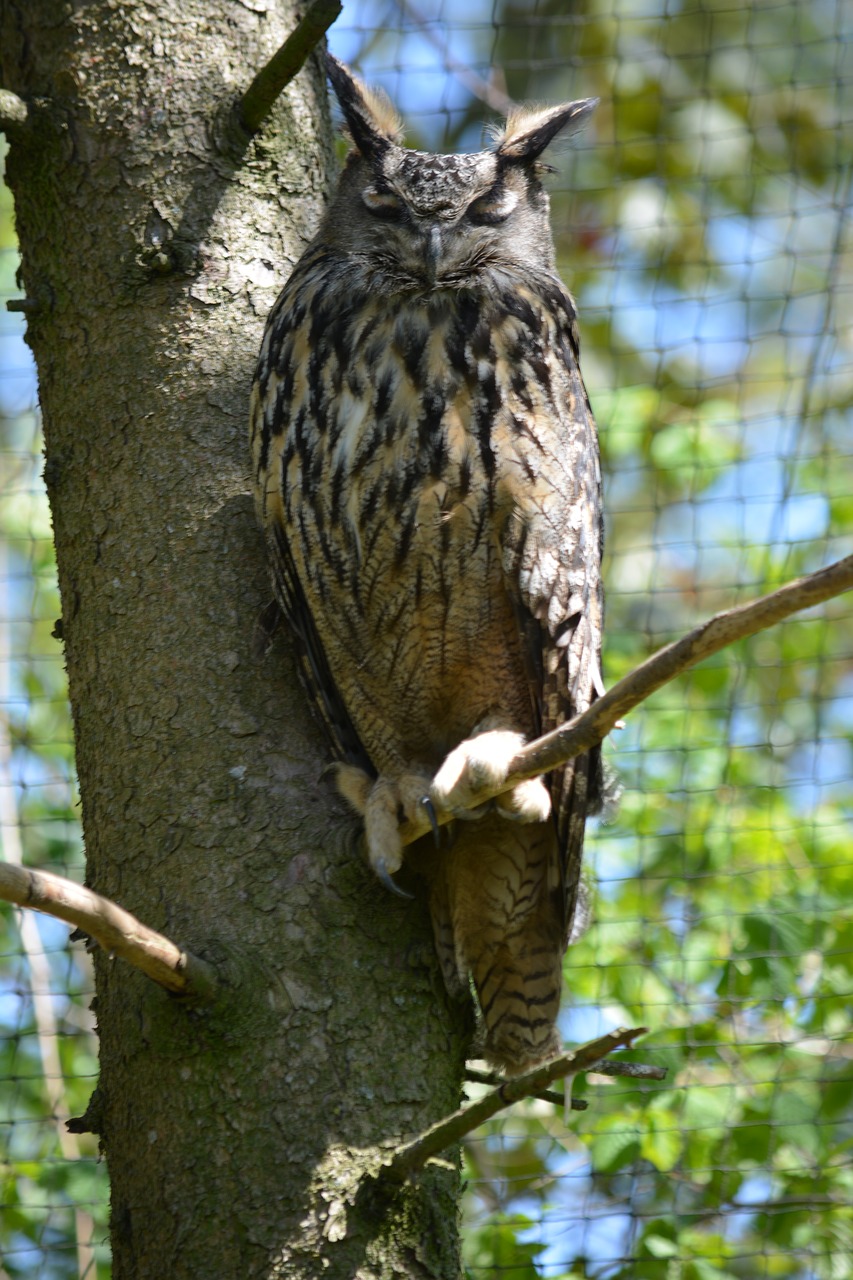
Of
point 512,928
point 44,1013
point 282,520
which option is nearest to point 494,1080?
point 512,928

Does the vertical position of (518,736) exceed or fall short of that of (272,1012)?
it exceeds it

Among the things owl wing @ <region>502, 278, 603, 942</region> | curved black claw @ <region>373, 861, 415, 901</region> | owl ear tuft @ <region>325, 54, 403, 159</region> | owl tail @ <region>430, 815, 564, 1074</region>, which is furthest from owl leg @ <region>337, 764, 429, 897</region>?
owl ear tuft @ <region>325, 54, 403, 159</region>

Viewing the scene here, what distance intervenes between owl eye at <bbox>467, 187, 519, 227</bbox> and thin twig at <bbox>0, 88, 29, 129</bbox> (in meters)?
0.78

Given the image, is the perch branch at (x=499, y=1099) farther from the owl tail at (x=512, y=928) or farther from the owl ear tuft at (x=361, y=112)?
the owl ear tuft at (x=361, y=112)

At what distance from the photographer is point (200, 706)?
6.61 ft

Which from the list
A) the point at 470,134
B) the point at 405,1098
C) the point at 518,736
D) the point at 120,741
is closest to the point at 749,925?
the point at 518,736

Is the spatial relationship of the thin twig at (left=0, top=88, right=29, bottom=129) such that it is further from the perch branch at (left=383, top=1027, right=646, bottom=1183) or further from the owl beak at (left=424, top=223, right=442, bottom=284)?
the perch branch at (left=383, top=1027, right=646, bottom=1183)

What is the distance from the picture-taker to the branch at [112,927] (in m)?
1.31

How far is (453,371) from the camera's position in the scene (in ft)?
6.81

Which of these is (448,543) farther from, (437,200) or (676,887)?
(676,887)

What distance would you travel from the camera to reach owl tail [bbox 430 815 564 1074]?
219 centimetres

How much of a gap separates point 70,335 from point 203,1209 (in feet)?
4.68

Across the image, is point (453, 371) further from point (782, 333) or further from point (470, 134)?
point (470, 134)

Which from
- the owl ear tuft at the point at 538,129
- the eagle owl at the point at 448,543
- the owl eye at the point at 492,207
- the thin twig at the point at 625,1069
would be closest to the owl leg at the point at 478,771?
the eagle owl at the point at 448,543
